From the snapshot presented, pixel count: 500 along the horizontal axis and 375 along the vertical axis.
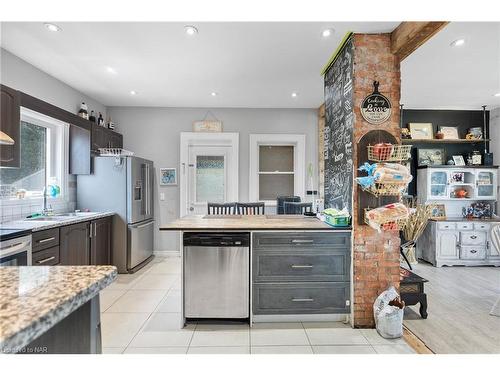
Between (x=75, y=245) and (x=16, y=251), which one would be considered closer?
(x=16, y=251)

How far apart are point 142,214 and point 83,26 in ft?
8.77

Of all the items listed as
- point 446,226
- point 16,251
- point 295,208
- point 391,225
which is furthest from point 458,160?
point 16,251

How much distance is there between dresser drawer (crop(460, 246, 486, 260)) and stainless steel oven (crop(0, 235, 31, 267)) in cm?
575

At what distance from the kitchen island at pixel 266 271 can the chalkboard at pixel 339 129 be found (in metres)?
0.50

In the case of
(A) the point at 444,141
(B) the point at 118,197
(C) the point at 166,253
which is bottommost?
(C) the point at 166,253

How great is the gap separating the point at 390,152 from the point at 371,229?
705 mm

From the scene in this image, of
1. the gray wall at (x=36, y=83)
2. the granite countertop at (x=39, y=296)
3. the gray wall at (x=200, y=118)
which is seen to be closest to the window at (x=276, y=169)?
the gray wall at (x=200, y=118)

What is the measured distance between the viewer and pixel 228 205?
3.65 m

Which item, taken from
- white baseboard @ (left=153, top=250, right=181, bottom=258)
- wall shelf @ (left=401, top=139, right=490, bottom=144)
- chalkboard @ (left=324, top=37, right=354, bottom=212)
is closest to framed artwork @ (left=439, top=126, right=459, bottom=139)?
wall shelf @ (left=401, top=139, right=490, bottom=144)

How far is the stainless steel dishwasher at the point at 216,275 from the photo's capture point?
8.12ft

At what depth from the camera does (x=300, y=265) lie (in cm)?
251

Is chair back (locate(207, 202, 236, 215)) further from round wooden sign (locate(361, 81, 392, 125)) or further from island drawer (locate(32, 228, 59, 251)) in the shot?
round wooden sign (locate(361, 81, 392, 125))

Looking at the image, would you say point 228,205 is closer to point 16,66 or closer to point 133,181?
point 133,181

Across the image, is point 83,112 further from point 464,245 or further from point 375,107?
point 464,245
